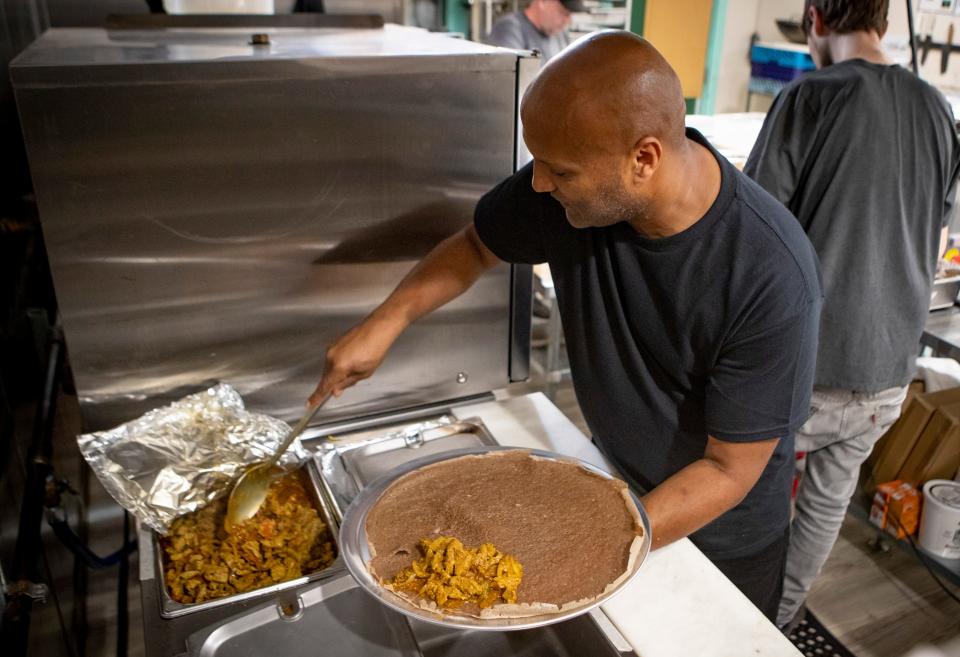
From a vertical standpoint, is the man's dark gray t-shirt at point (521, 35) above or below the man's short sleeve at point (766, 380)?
above

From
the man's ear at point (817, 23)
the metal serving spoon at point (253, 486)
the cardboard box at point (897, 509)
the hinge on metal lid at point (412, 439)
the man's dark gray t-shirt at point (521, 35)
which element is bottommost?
the cardboard box at point (897, 509)

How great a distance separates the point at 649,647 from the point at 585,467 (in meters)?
0.26

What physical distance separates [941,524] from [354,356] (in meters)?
1.88

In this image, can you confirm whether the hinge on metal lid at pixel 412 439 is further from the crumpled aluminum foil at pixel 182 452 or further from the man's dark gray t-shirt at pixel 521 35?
the man's dark gray t-shirt at pixel 521 35

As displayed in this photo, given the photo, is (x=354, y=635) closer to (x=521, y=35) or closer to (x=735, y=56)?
(x=521, y=35)

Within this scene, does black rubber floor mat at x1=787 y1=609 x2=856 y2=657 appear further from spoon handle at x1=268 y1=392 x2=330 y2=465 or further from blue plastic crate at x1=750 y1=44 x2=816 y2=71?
blue plastic crate at x1=750 y1=44 x2=816 y2=71

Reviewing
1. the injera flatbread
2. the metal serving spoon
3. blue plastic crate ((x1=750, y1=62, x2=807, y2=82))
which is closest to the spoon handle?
the metal serving spoon

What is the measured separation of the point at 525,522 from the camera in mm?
1010

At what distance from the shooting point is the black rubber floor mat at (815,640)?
2047 mm

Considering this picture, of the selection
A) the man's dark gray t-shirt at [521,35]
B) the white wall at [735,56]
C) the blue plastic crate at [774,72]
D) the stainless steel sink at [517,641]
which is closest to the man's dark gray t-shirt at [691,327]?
the stainless steel sink at [517,641]

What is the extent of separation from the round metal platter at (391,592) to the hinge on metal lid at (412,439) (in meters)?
0.23

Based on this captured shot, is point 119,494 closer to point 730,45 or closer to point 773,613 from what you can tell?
point 773,613

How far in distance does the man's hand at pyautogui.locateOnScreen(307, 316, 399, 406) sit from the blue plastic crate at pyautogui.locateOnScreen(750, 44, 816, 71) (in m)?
4.75

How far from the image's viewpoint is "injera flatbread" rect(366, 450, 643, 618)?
90 centimetres
